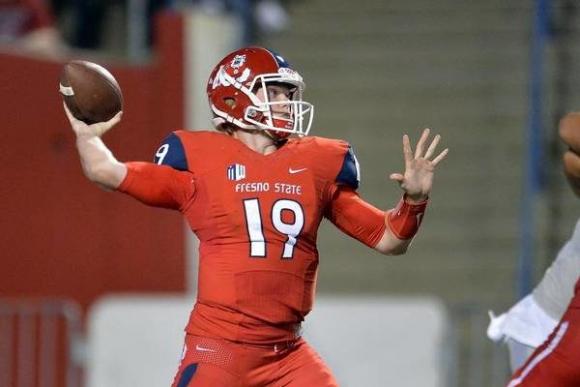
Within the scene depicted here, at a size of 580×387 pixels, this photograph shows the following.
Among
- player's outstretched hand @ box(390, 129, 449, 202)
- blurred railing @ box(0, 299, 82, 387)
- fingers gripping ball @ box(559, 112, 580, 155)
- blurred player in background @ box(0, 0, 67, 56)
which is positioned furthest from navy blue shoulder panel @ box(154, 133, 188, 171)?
blurred player in background @ box(0, 0, 67, 56)

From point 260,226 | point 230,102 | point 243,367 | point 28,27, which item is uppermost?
point 28,27

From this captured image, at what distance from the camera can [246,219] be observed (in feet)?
18.4

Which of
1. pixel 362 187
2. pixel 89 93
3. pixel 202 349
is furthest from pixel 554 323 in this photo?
pixel 362 187

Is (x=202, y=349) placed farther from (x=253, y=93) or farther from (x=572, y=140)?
(x=572, y=140)

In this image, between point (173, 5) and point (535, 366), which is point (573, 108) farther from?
point (535, 366)

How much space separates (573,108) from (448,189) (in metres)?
1.08

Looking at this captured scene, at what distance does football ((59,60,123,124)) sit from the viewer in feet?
18.6

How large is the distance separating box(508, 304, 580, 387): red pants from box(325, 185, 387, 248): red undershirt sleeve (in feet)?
2.64

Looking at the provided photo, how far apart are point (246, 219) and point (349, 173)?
461mm

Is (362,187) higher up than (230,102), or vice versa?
(230,102)

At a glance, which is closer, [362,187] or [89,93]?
[89,93]

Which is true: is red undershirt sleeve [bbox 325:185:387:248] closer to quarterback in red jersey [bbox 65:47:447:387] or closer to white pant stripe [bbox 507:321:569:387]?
quarterback in red jersey [bbox 65:47:447:387]

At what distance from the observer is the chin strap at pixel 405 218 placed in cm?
569

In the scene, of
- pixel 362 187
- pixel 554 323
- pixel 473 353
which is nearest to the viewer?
pixel 554 323
